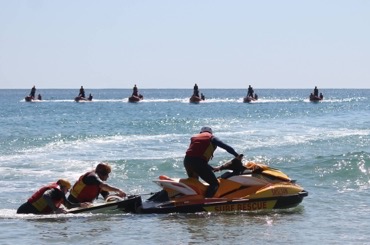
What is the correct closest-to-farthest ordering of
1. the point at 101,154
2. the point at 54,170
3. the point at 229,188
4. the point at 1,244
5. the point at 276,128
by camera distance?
the point at 1,244 → the point at 229,188 → the point at 54,170 → the point at 101,154 → the point at 276,128

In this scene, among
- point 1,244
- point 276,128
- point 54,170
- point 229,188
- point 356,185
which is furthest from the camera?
point 276,128

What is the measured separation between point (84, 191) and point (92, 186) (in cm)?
18

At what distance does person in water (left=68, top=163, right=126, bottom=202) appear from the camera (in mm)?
12234

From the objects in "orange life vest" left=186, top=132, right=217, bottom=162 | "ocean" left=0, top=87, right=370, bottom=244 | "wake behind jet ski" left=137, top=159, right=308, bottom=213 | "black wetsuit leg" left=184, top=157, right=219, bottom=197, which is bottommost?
"ocean" left=0, top=87, right=370, bottom=244

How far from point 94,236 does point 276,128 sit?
2326cm

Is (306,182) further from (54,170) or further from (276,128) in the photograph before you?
(276,128)

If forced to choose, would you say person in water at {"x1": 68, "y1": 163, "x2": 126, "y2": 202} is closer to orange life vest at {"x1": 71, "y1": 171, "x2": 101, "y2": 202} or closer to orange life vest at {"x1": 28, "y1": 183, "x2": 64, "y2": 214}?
orange life vest at {"x1": 71, "y1": 171, "x2": 101, "y2": 202}

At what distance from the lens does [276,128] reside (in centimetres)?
3338

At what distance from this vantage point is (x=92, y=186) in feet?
40.5

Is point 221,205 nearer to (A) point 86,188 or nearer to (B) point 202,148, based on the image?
(B) point 202,148

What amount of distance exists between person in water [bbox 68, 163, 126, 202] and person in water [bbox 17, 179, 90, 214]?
0.85 feet

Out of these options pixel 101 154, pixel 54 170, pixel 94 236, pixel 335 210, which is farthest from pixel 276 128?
pixel 94 236

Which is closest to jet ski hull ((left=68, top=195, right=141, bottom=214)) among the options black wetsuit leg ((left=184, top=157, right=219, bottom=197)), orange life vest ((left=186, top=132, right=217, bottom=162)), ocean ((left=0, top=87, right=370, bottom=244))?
ocean ((left=0, top=87, right=370, bottom=244))

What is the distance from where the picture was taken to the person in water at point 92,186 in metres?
12.2
